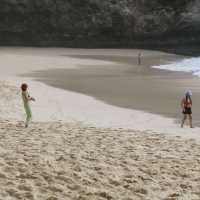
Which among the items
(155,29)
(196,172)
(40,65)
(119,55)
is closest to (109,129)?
(196,172)

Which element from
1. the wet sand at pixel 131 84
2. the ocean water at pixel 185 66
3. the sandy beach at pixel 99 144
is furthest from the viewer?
the ocean water at pixel 185 66

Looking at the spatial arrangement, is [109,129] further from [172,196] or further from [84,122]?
[172,196]

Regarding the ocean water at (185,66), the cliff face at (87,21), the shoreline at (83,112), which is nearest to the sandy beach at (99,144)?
the shoreline at (83,112)

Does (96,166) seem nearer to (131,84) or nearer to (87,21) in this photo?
(131,84)

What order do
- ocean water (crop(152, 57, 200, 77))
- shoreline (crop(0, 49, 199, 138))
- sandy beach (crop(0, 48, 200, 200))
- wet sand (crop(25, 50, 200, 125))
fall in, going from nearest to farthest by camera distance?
sandy beach (crop(0, 48, 200, 200)) → shoreline (crop(0, 49, 199, 138)) → wet sand (crop(25, 50, 200, 125)) → ocean water (crop(152, 57, 200, 77))

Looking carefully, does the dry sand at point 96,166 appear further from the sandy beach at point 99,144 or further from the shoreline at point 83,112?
the shoreline at point 83,112

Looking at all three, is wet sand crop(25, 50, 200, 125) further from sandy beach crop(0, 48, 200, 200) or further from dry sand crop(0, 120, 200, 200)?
dry sand crop(0, 120, 200, 200)

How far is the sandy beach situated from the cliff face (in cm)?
2927

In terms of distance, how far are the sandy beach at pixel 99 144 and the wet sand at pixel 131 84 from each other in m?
0.04

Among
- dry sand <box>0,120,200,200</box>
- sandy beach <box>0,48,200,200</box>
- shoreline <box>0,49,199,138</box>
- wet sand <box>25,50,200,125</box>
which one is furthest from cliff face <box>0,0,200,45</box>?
dry sand <box>0,120,200,200</box>

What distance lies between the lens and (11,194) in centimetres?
645

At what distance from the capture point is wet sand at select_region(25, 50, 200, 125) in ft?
56.1

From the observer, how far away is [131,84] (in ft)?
75.6

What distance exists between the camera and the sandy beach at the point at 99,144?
6.95 metres
